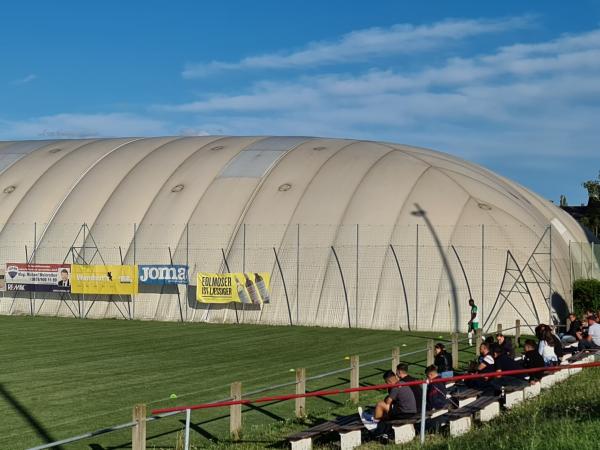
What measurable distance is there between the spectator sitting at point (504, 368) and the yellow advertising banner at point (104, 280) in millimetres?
26387

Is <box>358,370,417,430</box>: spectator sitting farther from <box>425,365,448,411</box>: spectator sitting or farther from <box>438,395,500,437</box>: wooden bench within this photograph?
→ <box>425,365,448,411</box>: spectator sitting

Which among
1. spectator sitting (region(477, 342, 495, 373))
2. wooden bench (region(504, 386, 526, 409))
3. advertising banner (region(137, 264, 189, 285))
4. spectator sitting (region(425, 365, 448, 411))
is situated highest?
advertising banner (region(137, 264, 189, 285))

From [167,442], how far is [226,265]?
2647 centimetres

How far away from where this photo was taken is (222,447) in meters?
13.6

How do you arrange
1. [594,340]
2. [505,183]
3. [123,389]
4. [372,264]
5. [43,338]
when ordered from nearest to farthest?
[123,389] → [594,340] → [43,338] → [372,264] → [505,183]

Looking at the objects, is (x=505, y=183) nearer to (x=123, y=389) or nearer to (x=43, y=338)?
(x=43, y=338)

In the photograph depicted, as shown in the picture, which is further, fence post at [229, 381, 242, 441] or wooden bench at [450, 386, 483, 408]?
wooden bench at [450, 386, 483, 408]

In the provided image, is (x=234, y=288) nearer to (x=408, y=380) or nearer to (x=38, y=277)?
(x=38, y=277)

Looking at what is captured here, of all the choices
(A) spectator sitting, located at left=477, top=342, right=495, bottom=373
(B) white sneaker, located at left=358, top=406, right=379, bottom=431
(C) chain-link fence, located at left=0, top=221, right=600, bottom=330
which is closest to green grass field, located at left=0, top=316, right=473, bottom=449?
(B) white sneaker, located at left=358, top=406, right=379, bottom=431

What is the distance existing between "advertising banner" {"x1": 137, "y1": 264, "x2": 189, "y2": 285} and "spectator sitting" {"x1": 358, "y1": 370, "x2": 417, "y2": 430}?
2788cm

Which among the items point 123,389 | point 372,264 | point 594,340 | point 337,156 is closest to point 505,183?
point 337,156

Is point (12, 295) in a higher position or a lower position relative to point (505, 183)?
lower

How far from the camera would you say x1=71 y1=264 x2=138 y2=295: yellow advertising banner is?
4197 cm

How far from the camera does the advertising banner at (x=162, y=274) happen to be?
4100 cm
